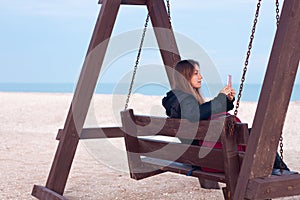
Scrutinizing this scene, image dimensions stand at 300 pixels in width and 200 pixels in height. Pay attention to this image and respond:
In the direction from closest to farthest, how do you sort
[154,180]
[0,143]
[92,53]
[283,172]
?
1. [283,172]
2. [92,53]
3. [154,180]
4. [0,143]

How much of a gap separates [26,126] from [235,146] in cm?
994

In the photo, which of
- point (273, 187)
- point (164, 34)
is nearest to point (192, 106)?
point (273, 187)

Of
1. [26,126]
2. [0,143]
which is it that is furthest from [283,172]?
[26,126]

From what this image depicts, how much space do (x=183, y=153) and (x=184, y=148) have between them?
4 cm

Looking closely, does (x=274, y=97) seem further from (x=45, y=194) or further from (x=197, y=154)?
(x=45, y=194)

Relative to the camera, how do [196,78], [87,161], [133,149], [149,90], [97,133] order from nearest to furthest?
[196,78]
[133,149]
[97,133]
[87,161]
[149,90]

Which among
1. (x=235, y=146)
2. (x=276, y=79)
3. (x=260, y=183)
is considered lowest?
(x=260, y=183)

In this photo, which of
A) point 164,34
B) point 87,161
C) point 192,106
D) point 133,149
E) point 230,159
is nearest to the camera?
point 230,159

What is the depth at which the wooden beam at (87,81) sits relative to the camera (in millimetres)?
5168

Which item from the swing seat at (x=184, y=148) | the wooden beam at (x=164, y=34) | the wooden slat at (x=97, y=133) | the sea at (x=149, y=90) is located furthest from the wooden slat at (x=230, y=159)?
the wooden beam at (x=164, y=34)

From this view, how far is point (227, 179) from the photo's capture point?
Answer: 4.09 metres

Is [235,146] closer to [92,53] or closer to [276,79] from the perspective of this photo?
[276,79]

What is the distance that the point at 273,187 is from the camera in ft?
11.7

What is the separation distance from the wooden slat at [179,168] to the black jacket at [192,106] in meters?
0.42
